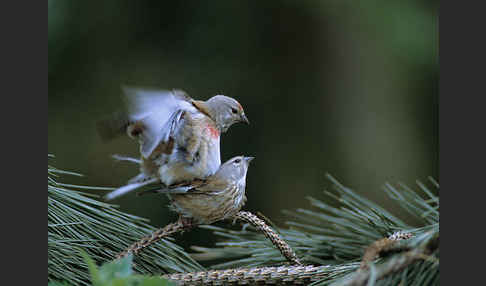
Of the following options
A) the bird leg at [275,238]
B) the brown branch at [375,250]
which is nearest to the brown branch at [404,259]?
the brown branch at [375,250]

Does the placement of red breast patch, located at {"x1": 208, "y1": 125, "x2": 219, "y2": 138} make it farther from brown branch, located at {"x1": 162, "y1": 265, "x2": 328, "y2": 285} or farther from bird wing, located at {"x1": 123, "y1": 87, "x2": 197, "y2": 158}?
brown branch, located at {"x1": 162, "y1": 265, "x2": 328, "y2": 285}

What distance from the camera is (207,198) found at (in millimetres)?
608

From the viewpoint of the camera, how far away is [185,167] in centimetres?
62

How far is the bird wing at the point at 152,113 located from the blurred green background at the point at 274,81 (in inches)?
24.7

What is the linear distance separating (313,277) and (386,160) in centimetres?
89

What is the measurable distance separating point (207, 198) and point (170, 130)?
0.30 feet

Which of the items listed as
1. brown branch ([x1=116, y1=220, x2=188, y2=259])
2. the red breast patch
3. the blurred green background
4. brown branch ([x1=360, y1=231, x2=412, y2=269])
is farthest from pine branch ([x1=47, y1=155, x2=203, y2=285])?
the blurred green background

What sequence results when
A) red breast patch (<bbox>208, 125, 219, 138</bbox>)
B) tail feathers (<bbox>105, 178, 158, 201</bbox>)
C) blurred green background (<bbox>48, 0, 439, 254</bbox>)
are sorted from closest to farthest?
tail feathers (<bbox>105, 178, 158, 201</bbox>) < red breast patch (<bbox>208, 125, 219, 138</bbox>) < blurred green background (<bbox>48, 0, 439, 254</bbox>)

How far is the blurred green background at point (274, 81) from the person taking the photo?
4.09 feet

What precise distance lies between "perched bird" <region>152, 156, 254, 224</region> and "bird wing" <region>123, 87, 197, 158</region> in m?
0.06

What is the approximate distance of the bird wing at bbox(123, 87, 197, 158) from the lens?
1.88 ft

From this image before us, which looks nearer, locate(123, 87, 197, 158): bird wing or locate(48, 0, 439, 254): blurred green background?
locate(123, 87, 197, 158): bird wing

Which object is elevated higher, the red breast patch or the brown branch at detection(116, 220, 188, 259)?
the red breast patch

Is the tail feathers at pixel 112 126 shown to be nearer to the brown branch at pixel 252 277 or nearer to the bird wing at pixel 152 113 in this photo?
the bird wing at pixel 152 113
